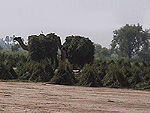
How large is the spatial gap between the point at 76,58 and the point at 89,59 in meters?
1.29

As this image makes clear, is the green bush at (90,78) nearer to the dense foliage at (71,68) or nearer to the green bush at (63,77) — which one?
the dense foliage at (71,68)

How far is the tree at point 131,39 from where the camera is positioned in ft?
324

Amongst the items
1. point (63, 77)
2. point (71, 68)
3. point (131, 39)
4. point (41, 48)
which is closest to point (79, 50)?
point (41, 48)

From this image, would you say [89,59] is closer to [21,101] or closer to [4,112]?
[21,101]

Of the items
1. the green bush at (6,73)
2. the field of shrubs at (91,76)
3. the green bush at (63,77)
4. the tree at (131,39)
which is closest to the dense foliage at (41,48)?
the green bush at (6,73)

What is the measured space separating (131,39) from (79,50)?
67.7 meters

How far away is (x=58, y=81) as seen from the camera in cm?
2528

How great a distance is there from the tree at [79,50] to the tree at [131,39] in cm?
6612

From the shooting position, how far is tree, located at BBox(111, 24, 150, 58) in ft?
324

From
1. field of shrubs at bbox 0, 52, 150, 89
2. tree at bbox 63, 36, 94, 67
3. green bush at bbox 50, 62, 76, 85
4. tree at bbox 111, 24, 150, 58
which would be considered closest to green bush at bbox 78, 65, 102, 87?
field of shrubs at bbox 0, 52, 150, 89

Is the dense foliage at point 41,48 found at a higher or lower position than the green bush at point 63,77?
higher

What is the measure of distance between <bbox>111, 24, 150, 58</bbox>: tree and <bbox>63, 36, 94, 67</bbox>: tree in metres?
66.1

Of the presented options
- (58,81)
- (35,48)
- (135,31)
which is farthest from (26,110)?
(135,31)

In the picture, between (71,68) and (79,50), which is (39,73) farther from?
(79,50)
